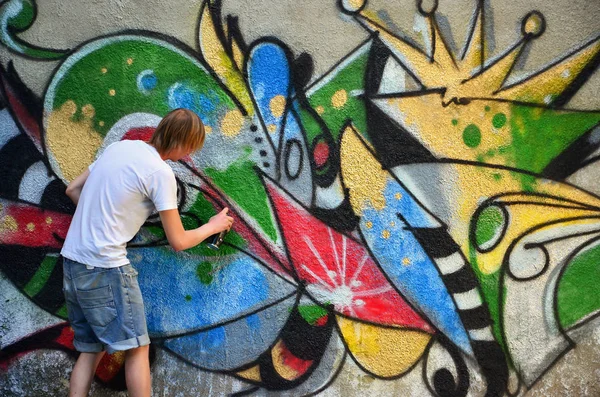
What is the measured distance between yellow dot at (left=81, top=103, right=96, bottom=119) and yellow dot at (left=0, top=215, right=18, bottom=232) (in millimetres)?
712

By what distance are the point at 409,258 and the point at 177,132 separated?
1399mm

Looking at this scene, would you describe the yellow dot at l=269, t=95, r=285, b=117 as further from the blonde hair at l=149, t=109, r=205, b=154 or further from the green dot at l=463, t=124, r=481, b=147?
the green dot at l=463, t=124, r=481, b=147

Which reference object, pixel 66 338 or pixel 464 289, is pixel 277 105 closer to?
pixel 464 289

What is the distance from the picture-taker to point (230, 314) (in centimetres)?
336

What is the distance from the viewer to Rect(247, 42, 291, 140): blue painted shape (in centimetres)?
329

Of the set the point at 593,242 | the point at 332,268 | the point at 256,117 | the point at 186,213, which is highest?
the point at 593,242

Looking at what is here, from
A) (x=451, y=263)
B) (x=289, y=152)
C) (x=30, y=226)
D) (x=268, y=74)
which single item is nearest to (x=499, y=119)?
(x=451, y=263)

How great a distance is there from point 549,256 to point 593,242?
249mm

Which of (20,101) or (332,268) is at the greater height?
(332,268)

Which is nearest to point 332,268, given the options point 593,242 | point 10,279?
point 593,242

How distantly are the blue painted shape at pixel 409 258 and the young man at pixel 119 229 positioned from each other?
1009mm

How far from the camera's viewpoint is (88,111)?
3346 millimetres

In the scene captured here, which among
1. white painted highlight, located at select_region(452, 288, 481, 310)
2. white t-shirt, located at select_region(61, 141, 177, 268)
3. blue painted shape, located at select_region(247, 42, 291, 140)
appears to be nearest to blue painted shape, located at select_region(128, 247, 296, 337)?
white t-shirt, located at select_region(61, 141, 177, 268)

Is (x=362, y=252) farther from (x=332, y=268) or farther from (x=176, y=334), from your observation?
(x=176, y=334)
